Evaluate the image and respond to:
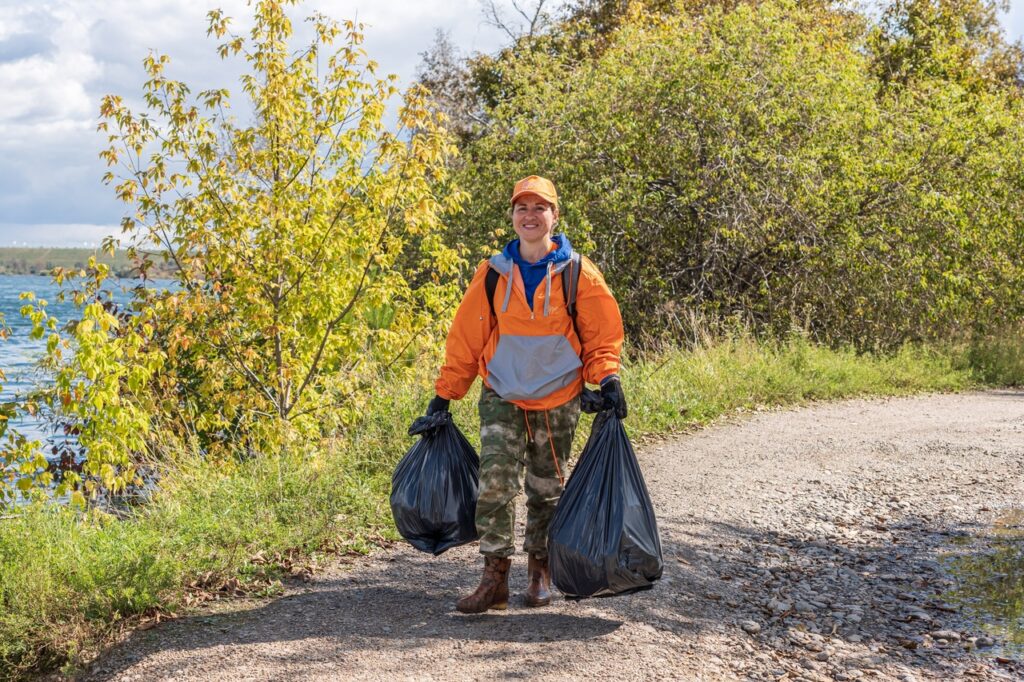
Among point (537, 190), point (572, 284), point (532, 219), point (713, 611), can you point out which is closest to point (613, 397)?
point (572, 284)

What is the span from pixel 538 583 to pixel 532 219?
1.72 metres

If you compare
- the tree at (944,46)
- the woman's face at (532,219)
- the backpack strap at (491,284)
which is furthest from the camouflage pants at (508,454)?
the tree at (944,46)

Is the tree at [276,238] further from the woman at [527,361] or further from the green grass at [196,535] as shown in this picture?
the woman at [527,361]

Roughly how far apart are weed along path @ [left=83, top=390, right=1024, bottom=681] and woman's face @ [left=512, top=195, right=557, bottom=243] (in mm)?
1742

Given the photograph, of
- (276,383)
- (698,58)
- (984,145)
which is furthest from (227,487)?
(984,145)

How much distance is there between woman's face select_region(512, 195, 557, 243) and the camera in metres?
4.34

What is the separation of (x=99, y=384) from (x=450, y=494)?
3.49m

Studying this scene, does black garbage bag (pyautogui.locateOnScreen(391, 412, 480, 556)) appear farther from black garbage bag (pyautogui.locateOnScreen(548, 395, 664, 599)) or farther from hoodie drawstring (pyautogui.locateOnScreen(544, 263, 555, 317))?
hoodie drawstring (pyautogui.locateOnScreen(544, 263, 555, 317))

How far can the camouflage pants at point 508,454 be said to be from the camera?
4.39 metres

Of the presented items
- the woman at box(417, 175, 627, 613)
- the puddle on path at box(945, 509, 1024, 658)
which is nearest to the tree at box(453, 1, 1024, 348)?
the puddle on path at box(945, 509, 1024, 658)

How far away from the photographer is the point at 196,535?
5164 mm

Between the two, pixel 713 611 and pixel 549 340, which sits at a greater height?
pixel 549 340

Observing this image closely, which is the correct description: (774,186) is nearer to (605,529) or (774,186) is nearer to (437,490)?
(437,490)

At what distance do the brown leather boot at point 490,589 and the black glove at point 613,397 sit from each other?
856 mm
